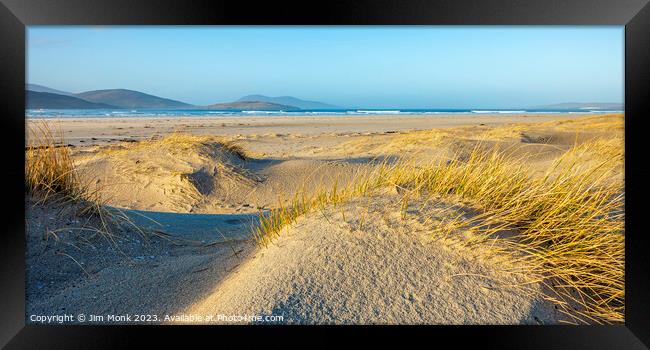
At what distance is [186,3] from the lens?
2.19m

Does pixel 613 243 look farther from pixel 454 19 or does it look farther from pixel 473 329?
pixel 454 19

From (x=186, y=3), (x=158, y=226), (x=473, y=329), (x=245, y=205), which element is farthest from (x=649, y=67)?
(x=245, y=205)

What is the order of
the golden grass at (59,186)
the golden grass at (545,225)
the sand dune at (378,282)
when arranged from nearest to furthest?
the sand dune at (378,282) < the golden grass at (545,225) < the golden grass at (59,186)

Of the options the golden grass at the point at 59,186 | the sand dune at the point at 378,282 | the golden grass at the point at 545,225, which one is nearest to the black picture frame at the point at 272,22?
the golden grass at the point at 545,225

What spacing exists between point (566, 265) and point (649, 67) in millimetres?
1025

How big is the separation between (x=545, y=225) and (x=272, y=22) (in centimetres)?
184

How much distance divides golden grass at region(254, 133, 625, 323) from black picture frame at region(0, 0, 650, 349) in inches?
6.1

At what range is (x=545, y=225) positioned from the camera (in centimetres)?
263

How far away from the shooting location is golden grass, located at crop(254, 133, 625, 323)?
2344mm

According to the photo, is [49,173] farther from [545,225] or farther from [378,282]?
[545,225]

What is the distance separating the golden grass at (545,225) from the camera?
2.34m

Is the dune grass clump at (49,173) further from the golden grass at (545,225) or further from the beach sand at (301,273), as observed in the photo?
the golden grass at (545,225)

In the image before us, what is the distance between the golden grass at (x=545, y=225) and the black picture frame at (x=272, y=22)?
0.16 metres

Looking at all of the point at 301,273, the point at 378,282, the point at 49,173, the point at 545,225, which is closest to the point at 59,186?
the point at 49,173
